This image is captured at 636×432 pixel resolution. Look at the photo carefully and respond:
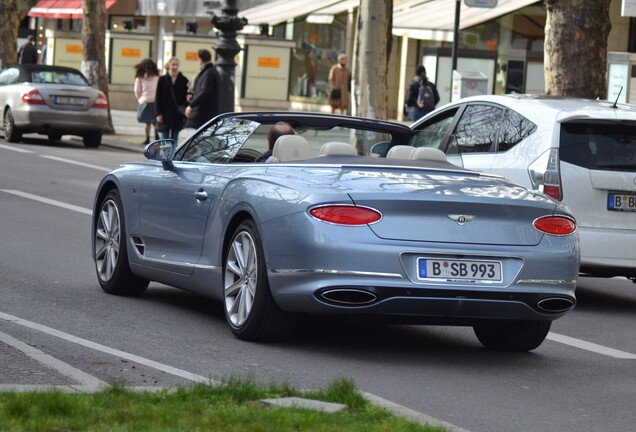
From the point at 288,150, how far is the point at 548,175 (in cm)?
296

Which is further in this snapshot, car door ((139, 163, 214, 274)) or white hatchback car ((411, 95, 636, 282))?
white hatchback car ((411, 95, 636, 282))

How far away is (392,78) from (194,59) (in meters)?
6.17

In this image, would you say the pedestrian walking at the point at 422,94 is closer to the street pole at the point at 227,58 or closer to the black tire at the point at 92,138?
the black tire at the point at 92,138

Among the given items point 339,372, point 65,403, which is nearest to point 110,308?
point 339,372

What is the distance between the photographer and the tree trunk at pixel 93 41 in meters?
35.8

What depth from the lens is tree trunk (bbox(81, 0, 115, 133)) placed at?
35.8 meters

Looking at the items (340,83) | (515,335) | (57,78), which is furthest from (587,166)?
(340,83)

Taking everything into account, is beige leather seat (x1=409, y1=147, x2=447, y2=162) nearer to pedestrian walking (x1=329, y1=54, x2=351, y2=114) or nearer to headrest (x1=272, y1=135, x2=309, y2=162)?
headrest (x1=272, y1=135, x2=309, y2=162)

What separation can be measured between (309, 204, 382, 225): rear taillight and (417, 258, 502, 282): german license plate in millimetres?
343

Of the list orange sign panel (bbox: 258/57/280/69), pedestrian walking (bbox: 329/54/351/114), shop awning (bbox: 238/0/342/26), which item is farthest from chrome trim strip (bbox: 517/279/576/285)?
shop awning (bbox: 238/0/342/26)

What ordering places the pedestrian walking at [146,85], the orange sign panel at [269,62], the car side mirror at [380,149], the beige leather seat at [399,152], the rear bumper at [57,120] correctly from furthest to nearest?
the orange sign panel at [269,62]
the pedestrian walking at [146,85]
the rear bumper at [57,120]
the car side mirror at [380,149]
the beige leather seat at [399,152]

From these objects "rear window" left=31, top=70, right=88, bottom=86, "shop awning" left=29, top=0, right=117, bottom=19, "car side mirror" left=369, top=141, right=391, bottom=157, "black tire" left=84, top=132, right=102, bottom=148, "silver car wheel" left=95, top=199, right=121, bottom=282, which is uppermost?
"shop awning" left=29, top=0, right=117, bottom=19

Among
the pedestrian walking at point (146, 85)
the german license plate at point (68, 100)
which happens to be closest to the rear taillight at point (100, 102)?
the german license plate at point (68, 100)

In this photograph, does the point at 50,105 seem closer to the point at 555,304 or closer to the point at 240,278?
the point at 240,278
